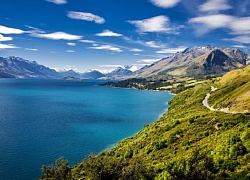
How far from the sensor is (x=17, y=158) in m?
89.2

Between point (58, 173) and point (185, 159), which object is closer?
point (58, 173)

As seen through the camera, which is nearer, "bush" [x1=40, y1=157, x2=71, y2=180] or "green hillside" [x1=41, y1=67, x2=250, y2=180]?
"green hillside" [x1=41, y1=67, x2=250, y2=180]

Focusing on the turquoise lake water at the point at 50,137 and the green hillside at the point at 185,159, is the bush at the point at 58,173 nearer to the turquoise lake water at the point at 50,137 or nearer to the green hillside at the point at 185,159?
the green hillside at the point at 185,159

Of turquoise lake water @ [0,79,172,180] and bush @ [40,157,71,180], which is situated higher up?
bush @ [40,157,71,180]

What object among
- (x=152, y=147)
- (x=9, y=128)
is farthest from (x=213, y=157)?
(x=9, y=128)

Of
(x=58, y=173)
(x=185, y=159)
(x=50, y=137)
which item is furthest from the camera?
(x=50, y=137)

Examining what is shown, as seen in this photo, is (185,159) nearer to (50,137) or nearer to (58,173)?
(58,173)

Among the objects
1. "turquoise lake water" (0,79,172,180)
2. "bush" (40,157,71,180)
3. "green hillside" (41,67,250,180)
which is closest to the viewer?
"green hillside" (41,67,250,180)

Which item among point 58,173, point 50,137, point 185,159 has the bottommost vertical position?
point 50,137

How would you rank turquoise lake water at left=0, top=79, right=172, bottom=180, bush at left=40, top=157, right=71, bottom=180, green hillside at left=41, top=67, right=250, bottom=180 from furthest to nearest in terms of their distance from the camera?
turquoise lake water at left=0, top=79, right=172, bottom=180, bush at left=40, top=157, right=71, bottom=180, green hillside at left=41, top=67, right=250, bottom=180

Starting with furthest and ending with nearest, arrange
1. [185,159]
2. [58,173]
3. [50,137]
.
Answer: [50,137] → [185,159] → [58,173]

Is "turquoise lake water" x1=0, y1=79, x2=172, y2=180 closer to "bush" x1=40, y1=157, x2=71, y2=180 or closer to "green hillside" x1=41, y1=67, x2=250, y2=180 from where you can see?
"green hillside" x1=41, y1=67, x2=250, y2=180

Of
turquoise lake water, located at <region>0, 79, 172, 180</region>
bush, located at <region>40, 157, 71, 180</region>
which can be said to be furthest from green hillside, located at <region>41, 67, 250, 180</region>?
turquoise lake water, located at <region>0, 79, 172, 180</region>

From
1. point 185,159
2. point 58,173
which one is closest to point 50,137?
point 58,173
